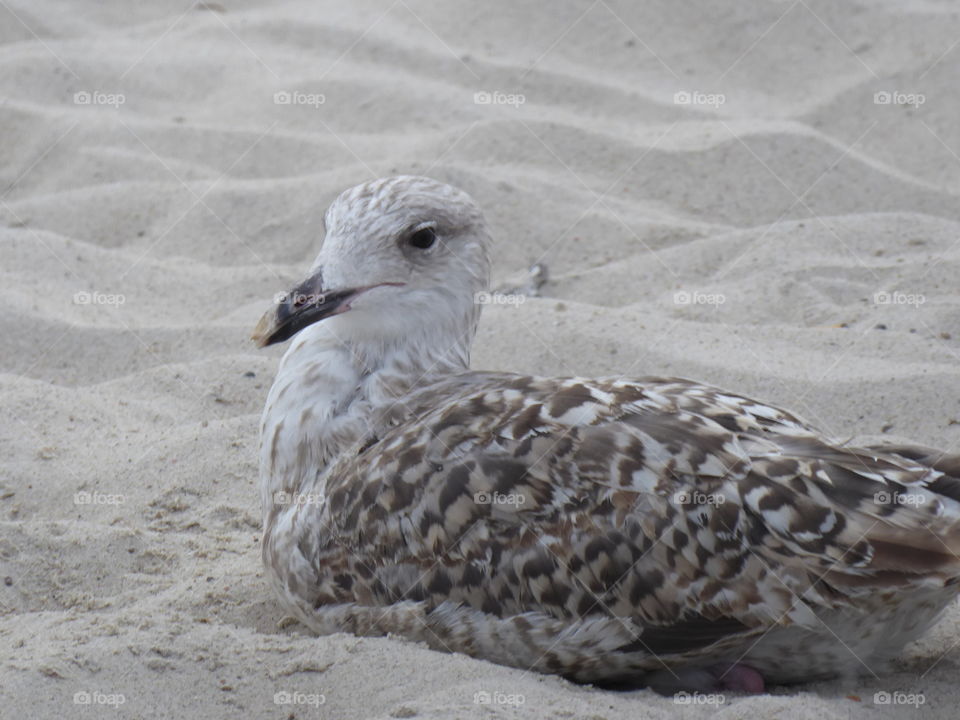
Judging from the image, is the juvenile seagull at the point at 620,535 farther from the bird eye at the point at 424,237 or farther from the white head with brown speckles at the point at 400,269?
the bird eye at the point at 424,237

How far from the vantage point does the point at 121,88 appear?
8180mm

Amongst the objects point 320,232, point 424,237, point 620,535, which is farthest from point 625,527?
point 320,232

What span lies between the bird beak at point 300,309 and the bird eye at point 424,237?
0.89ft

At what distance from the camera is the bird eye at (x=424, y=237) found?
3.90m

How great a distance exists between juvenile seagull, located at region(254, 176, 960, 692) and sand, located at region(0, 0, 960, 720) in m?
0.14

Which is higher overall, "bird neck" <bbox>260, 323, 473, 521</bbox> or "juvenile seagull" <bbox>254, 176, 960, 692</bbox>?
"bird neck" <bbox>260, 323, 473, 521</bbox>

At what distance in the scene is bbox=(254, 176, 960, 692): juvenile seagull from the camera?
3.16m

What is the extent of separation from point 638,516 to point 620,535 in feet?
0.21

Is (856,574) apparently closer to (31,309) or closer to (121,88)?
(31,309)

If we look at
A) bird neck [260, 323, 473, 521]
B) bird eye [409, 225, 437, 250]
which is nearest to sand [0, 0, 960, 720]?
bird neck [260, 323, 473, 521]

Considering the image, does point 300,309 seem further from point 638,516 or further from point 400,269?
point 638,516

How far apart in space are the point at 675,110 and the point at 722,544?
4937 mm

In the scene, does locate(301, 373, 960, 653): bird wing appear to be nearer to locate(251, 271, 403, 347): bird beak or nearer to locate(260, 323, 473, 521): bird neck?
locate(260, 323, 473, 521): bird neck

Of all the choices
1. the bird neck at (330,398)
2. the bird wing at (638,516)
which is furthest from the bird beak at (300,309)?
the bird wing at (638,516)
